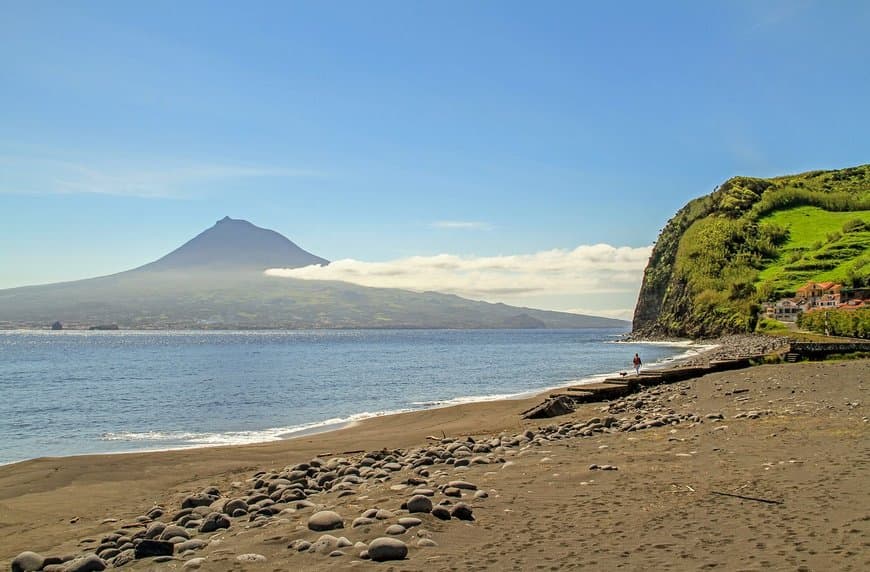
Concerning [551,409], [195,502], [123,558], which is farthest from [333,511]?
[551,409]

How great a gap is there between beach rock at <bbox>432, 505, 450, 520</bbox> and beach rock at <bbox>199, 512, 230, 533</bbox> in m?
3.46

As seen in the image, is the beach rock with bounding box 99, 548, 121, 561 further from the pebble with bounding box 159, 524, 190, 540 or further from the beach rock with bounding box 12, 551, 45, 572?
the beach rock with bounding box 12, 551, 45, 572

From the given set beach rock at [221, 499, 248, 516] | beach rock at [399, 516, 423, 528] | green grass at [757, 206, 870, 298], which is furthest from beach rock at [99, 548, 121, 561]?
green grass at [757, 206, 870, 298]

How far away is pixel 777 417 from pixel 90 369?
3037 inches

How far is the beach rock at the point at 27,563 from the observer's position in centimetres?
899

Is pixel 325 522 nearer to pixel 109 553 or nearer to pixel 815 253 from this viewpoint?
pixel 109 553

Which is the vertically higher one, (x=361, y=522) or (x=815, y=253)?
(x=815, y=253)

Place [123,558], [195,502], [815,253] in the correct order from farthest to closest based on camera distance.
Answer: [815,253] < [195,502] < [123,558]

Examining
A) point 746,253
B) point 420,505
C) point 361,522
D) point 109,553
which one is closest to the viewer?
point 109,553

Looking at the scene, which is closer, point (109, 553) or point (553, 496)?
point (109, 553)

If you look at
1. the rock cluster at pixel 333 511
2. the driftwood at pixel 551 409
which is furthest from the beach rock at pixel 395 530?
the driftwood at pixel 551 409

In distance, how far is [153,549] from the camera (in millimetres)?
8891

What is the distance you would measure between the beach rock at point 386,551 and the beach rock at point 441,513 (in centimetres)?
152

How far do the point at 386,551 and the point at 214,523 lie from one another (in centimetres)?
391
